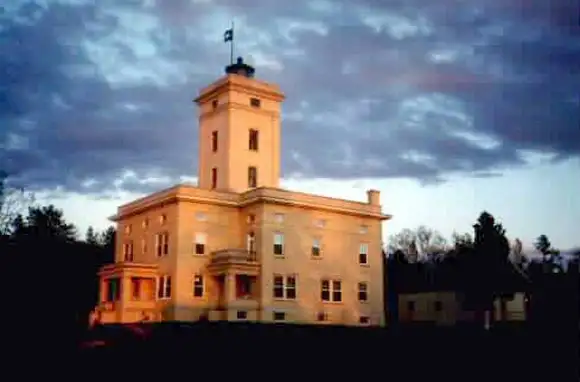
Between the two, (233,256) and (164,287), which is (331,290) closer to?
(233,256)

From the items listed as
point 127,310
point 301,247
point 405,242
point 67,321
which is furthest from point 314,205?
point 405,242

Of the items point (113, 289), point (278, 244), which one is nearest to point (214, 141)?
point (278, 244)

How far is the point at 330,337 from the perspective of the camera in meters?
23.3

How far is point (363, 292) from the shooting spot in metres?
47.9

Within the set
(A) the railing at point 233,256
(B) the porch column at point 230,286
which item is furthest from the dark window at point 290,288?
(B) the porch column at point 230,286

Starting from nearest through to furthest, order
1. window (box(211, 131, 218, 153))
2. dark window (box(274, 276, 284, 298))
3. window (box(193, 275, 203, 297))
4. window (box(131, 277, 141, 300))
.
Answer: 1. window (box(193, 275, 203, 297))
2. dark window (box(274, 276, 284, 298))
3. window (box(131, 277, 141, 300))
4. window (box(211, 131, 218, 153))

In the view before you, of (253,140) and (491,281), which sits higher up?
(253,140)

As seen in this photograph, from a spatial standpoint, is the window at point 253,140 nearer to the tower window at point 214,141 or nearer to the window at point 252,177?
the window at point 252,177

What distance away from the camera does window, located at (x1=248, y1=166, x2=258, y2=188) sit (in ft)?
160

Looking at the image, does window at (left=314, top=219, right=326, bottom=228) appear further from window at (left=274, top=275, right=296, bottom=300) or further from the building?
window at (left=274, top=275, right=296, bottom=300)

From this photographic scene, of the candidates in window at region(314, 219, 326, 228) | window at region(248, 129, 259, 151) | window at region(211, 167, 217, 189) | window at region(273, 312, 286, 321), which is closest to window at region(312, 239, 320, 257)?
window at region(314, 219, 326, 228)

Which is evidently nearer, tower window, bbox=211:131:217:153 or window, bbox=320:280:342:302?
window, bbox=320:280:342:302

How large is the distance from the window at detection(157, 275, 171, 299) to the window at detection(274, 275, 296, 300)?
670cm

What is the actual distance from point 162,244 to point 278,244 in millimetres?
7548
